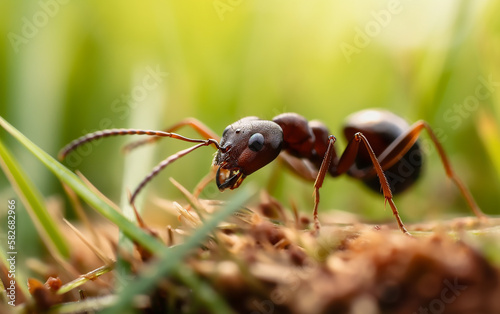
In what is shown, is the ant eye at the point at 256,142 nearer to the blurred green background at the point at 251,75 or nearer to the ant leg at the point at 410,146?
the blurred green background at the point at 251,75

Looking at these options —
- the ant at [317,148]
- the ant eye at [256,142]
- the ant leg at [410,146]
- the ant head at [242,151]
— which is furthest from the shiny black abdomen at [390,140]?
the ant eye at [256,142]

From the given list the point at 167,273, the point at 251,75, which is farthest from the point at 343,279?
the point at 251,75

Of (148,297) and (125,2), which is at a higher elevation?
(125,2)

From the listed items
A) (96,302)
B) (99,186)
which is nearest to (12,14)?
(99,186)

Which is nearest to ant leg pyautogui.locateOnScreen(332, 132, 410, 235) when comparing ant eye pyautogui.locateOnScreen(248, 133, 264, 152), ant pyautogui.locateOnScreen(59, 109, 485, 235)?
ant pyautogui.locateOnScreen(59, 109, 485, 235)

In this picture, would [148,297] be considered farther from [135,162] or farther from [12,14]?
[12,14]

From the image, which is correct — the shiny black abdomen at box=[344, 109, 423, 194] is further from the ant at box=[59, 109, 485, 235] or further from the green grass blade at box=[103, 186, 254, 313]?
the green grass blade at box=[103, 186, 254, 313]
